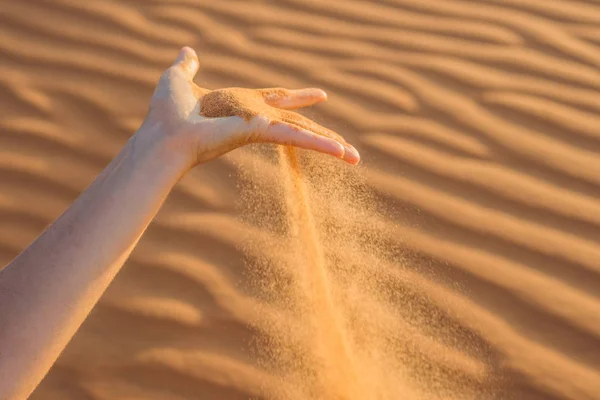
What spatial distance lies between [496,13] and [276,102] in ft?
5.49

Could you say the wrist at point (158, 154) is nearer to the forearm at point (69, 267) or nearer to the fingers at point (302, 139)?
the forearm at point (69, 267)

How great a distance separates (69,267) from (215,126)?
53 centimetres

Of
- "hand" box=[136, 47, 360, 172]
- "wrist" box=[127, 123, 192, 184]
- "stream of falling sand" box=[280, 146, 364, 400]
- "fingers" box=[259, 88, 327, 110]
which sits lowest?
"stream of falling sand" box=[280, 146, 364, 400]

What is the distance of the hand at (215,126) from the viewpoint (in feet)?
5.41

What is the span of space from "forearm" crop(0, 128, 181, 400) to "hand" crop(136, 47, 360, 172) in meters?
0.10

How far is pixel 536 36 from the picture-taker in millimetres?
3010

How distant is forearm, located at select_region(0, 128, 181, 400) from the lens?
4.42ft

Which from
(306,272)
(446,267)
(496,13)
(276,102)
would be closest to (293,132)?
(276,102)

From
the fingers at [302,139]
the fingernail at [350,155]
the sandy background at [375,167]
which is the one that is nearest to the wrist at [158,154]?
the fingers at [302,139]

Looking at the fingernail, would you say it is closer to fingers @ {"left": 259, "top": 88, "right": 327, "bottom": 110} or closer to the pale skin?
the pale skin

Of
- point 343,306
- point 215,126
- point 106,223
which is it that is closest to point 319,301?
point 343,306

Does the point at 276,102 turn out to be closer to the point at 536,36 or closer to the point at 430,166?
the point at 430,166

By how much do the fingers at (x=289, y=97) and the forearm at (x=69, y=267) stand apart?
19.9 inches

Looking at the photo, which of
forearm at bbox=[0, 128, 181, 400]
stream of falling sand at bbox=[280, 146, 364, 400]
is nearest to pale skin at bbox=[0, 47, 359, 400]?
forearm at bbox=[0, 128, 181, 400]
